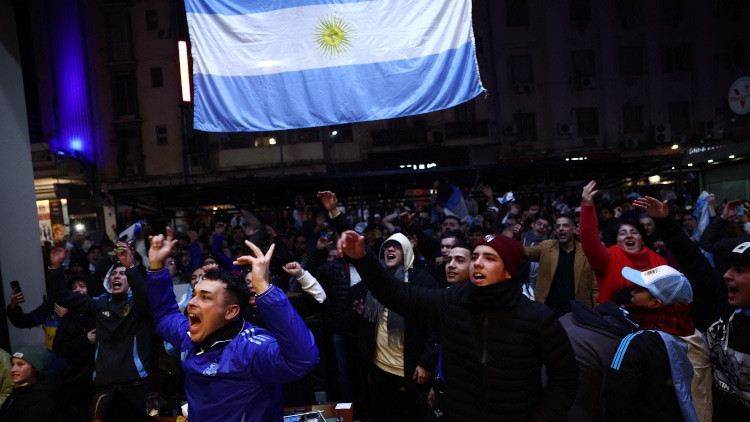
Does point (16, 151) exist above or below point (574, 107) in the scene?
below

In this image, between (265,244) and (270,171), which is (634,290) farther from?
(270,171)

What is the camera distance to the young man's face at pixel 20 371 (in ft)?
13.7

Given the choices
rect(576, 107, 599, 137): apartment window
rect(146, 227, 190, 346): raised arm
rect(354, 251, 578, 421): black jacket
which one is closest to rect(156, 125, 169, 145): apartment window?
rect(576, 107, 599, 137): apartment window

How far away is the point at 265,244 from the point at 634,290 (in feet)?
22.1

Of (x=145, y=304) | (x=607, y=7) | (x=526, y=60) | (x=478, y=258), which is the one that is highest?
(x=607, y=7)

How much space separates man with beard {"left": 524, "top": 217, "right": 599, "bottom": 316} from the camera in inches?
203

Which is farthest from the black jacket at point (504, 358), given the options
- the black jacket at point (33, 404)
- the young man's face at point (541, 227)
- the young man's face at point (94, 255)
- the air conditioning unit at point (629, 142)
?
the air conditioning unit at point (629, 142)

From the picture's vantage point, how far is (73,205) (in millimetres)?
22531

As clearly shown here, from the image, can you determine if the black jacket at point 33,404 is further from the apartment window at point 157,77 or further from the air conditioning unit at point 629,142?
the air conditioning unit at point 629,142

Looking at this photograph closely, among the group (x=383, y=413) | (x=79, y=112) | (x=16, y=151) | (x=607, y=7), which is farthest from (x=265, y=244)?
(x=607, y=7)

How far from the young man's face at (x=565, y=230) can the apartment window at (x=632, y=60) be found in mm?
27300

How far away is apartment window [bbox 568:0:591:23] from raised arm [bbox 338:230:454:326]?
29.7 meters

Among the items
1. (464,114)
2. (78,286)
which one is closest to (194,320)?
(78,286)

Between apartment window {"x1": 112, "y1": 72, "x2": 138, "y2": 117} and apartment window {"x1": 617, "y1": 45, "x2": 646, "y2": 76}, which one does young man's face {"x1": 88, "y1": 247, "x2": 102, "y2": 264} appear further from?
apartment window {"x1": 617, "y1": 45, "x2": 646, "y2": 76}
